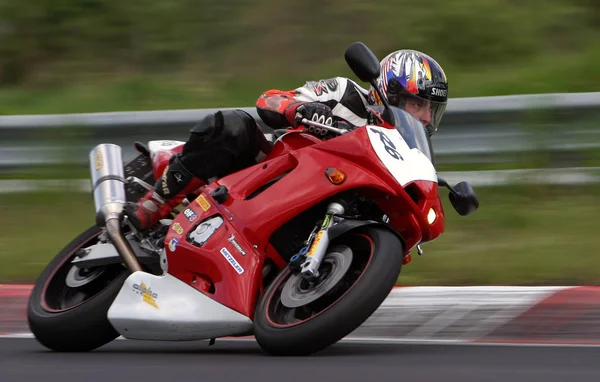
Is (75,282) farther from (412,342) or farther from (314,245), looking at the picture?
(412,342)

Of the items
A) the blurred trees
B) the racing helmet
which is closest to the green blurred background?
the blurred trees

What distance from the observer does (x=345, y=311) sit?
156 inches

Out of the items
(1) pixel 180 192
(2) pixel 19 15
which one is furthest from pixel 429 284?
(2) pixel 19 15

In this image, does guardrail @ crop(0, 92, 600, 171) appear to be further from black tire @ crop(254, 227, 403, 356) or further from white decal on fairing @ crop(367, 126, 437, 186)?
black tire @ crop(254, 227, 403, 356)

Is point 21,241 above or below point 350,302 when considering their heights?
below

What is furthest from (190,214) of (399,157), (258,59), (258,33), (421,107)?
(258,33)

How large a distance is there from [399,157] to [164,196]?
A: 1194mm

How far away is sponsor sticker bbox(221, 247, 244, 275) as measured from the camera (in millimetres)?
4445

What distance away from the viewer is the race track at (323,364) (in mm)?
3797

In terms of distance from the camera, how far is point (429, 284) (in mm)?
5996

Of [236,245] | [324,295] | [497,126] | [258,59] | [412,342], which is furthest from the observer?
[258,59]

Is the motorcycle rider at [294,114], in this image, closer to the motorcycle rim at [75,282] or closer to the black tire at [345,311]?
the motorcycle rim at [75,282]

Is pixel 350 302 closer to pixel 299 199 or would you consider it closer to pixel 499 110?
pixel 299 199

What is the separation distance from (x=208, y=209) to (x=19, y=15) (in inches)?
263
